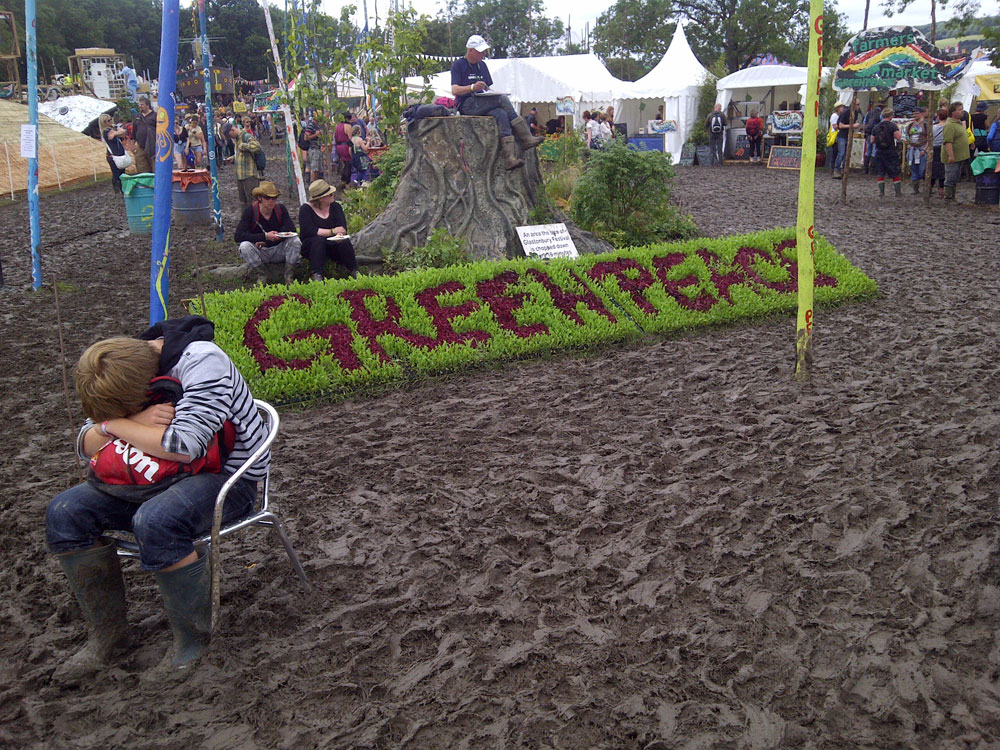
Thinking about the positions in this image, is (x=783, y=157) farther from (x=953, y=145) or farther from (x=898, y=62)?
(x=953, y=145)

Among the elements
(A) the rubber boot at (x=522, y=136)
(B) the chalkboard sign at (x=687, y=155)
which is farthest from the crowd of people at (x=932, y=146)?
(A) the rubber boot at (x=522, y=136)

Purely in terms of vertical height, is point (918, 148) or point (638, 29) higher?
point (638, 29)

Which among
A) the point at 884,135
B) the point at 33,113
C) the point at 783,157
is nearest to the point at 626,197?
A: the point at 33,113

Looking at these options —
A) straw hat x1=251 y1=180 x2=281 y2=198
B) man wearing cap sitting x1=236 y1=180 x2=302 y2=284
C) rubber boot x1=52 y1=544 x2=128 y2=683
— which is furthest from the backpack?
rubber boot x1=52 y1=544 x2=128 y2=683

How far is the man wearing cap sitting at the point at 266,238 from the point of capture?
30.5 feet

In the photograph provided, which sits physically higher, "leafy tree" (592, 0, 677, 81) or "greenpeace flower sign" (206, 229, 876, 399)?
"leafy tree" (592, 0, 677, 81)

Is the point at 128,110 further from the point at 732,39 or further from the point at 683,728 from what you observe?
the point at 683,728

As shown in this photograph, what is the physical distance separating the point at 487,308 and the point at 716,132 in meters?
21.4

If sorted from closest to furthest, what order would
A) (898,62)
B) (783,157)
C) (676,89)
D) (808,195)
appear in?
(808,195)
(898,62)
(783,157)
(676,89)

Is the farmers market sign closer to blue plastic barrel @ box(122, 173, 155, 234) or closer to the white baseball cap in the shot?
the white baseball cap

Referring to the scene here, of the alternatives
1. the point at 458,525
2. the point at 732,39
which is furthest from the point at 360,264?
the point at 732,39

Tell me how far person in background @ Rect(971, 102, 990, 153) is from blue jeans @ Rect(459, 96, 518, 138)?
1280 cm

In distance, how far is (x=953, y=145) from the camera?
595 inches

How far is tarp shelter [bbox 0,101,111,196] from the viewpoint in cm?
2288
